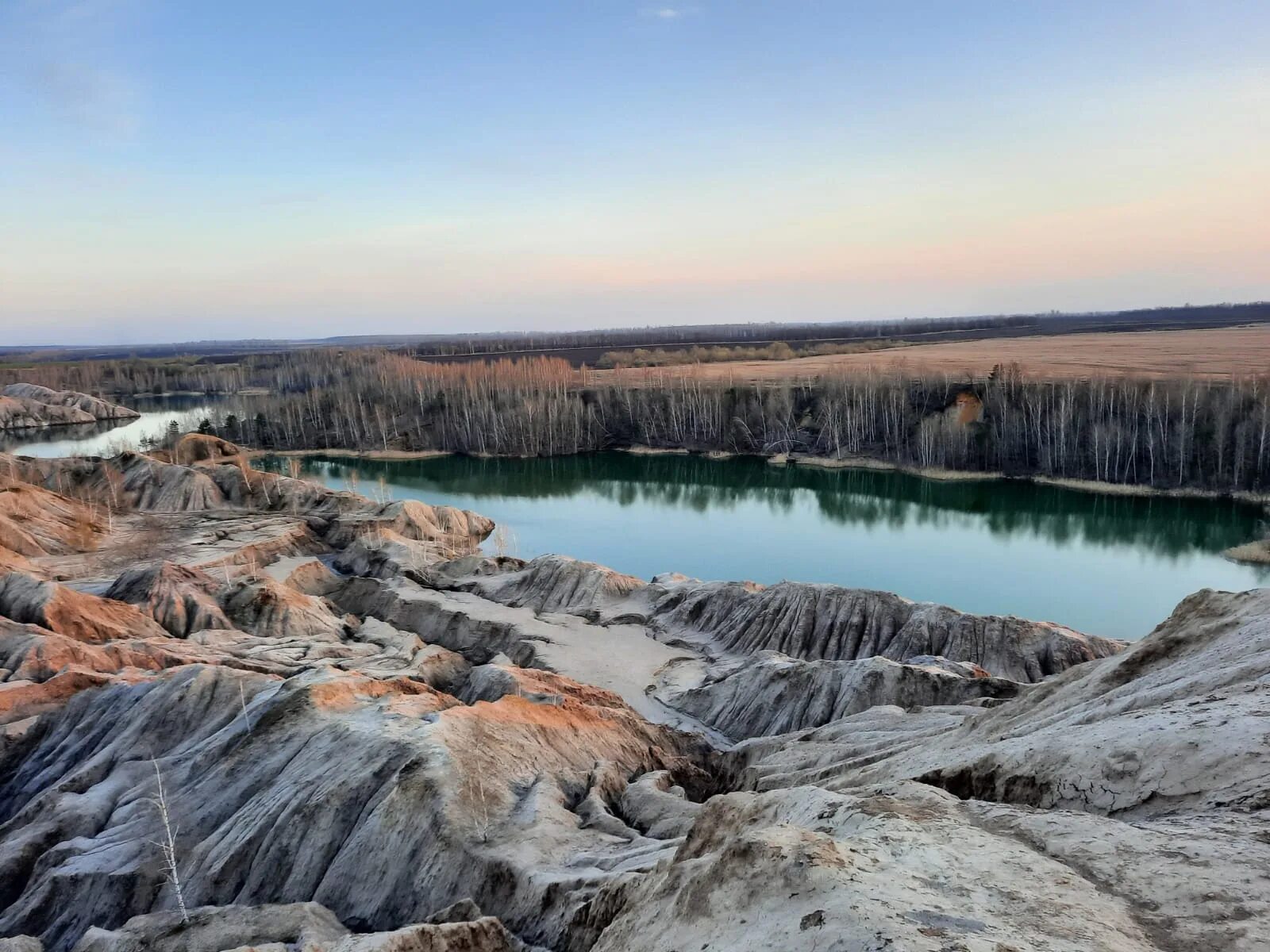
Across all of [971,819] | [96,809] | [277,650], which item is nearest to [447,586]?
[277,650]

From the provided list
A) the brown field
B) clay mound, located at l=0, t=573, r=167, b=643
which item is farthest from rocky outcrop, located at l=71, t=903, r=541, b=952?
the brown field

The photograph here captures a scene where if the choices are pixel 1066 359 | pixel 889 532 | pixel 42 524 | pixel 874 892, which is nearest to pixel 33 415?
pixel 42 524

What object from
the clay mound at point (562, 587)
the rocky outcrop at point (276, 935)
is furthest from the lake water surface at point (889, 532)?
the rocky outcrop at point (276, 935)

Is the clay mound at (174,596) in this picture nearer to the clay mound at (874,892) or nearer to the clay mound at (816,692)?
the clay mound at (816,692)

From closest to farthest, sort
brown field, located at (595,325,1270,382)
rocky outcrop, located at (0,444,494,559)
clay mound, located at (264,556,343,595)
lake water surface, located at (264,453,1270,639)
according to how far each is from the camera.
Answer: clay mound, located at (264,556,343,595)
lake water surface, located at (264,453,1270,639)
rocky outcrop, located at (0,444,494,559)
brown field, located at (595,325,1270,382)

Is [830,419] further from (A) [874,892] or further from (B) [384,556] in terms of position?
(A) [874,892]

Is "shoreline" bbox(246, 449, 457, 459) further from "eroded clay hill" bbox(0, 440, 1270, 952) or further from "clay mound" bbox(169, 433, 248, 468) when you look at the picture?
"eroded clay hill" bbox(0, 440, 1270, 952)
